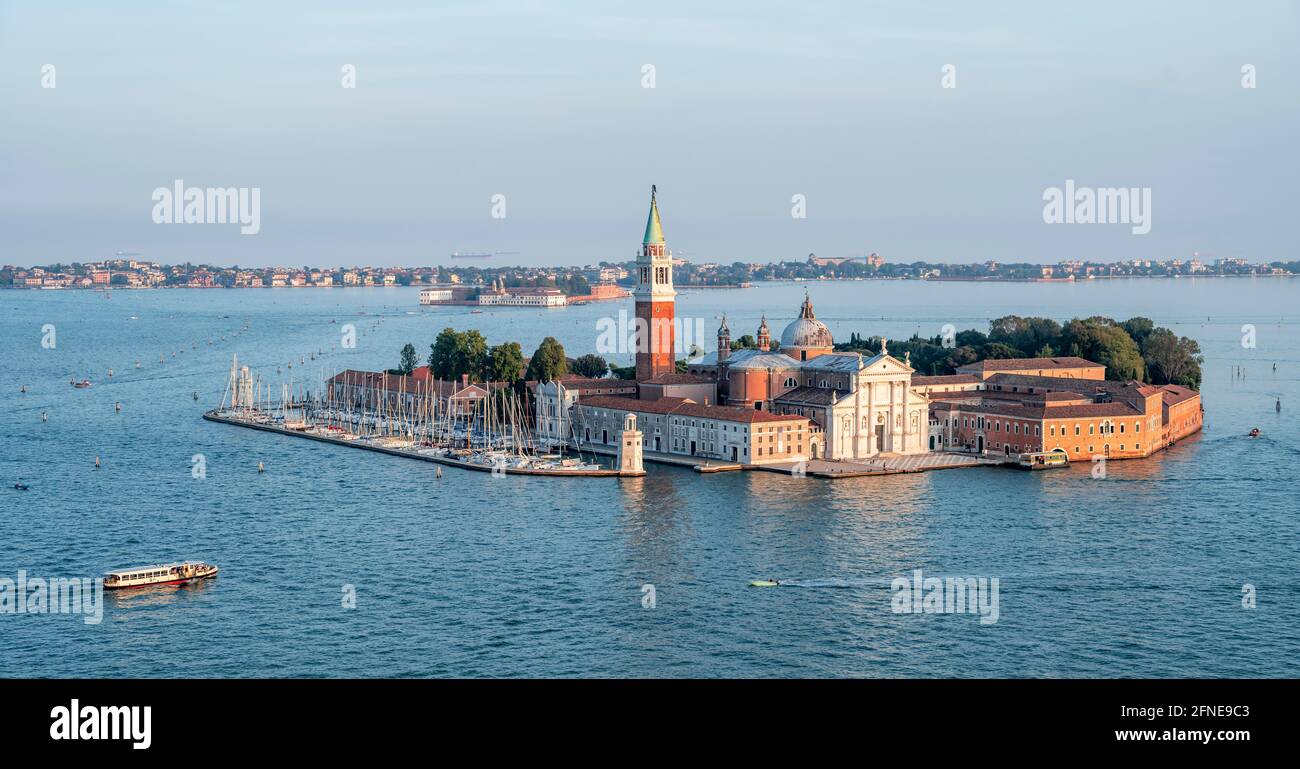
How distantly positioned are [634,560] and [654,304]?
17764mm

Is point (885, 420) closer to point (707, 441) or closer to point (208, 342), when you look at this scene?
point (707, 441)

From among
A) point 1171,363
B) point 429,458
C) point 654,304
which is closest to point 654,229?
point 654,304

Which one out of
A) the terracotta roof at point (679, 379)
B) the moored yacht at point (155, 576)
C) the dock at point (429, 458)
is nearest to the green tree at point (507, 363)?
the dock at point (429, 458)

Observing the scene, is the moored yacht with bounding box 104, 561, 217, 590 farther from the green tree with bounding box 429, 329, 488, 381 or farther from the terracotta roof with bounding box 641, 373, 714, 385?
the green tree with bounding box 429, 329, 488, 381

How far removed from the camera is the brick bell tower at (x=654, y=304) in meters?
37.6

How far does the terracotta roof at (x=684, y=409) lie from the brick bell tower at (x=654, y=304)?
1.69 meters

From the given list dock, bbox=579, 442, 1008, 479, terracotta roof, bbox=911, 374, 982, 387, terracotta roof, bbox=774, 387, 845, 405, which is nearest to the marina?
dock, bbox=579, 442, 1008, 479

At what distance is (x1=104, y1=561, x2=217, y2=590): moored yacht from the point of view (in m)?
19.2

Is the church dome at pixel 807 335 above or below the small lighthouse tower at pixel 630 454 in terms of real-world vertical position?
above

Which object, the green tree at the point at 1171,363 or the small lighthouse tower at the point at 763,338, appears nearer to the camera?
the small lighthouse tower at the point at 763,338

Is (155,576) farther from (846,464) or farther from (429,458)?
(846,464)

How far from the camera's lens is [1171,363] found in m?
45.6

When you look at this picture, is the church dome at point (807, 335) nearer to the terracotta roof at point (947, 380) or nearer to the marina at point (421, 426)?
the terracotta roof at point (947, 380)
